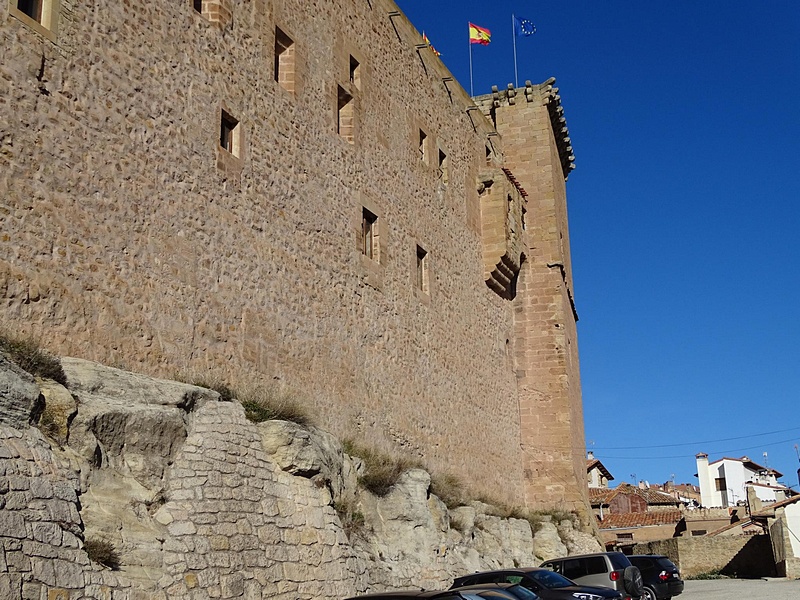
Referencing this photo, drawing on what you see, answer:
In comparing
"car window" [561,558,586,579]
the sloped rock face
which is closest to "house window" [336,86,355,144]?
"car window" [561,558,586,579]

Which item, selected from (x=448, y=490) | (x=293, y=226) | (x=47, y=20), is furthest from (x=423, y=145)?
(x=47, y=20)

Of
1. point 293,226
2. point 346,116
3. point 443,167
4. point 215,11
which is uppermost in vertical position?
point 443,167

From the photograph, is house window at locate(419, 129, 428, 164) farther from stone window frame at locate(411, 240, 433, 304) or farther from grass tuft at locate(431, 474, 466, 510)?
grass tuft at locate(431, 474, 466, 510)

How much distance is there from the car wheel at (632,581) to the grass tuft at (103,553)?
8563mm

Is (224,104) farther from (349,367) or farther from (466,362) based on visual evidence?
(466,362)

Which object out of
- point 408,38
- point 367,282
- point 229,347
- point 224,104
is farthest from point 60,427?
point 408,38

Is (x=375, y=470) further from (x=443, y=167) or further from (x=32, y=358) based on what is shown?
(x=443, y=167)

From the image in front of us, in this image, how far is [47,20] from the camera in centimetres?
1042

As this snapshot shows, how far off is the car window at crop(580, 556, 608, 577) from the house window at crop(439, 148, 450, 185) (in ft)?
31.8

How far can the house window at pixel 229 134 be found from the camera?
44.1 feet

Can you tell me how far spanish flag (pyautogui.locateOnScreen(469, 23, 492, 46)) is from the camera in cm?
2705

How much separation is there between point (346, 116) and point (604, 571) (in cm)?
883

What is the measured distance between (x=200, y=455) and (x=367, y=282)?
7.07 m

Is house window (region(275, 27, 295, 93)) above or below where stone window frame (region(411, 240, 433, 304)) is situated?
above
